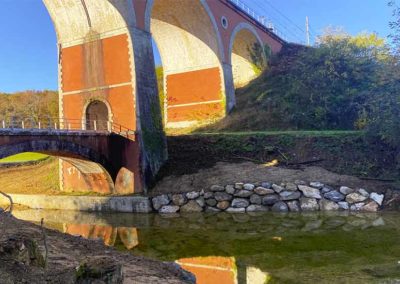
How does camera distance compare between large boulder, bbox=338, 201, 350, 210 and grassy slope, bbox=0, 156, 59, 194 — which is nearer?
large boulder, bbox=338, 201, 350, 210

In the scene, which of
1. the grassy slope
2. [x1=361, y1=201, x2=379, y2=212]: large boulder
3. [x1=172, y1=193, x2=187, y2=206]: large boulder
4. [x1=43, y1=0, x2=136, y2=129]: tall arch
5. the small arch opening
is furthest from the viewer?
the grassy slope

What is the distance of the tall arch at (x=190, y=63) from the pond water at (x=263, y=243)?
13.0 meters

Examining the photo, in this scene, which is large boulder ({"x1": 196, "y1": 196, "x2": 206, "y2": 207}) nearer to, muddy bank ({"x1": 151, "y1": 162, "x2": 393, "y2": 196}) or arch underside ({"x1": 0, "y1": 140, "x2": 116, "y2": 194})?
muddy bank ({"x1": 151, "y1": 162, "x2": 393, "y2": 196})

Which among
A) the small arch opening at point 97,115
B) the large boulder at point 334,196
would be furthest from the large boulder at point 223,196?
the small arch opening at point 97,115

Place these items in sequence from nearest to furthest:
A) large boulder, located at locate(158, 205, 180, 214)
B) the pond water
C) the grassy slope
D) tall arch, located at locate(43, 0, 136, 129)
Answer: the pond water → large boulder, located at locate(158, 205, 180, 214) → tall arch, located at locate(43, 0, 136, 129) → the grassy slope

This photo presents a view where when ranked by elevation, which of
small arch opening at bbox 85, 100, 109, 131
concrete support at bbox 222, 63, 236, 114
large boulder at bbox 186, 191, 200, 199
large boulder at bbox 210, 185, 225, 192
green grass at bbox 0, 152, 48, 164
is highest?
concrete support at bbox 222, 63, 236, 114

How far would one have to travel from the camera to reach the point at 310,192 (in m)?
12.8

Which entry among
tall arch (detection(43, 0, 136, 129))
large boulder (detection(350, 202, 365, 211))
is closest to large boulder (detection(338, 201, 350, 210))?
large boulder (detection(350, 202, 365, 211))

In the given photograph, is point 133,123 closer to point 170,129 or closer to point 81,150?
point 81,150

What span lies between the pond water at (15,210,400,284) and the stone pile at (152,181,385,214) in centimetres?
57

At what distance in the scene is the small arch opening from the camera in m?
17.5

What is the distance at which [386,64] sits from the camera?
15492mm

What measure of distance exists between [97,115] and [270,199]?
31.1 feet

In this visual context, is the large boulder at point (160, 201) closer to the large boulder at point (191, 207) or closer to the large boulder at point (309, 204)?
the large boulder at point (191, 207)
